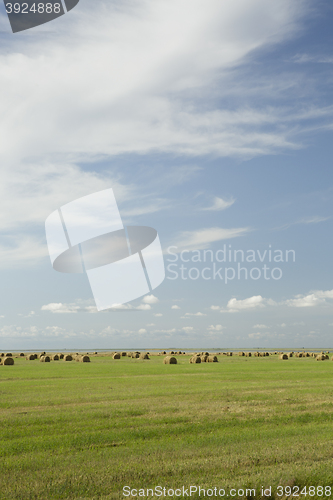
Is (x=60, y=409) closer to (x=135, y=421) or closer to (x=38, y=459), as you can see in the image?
(x=135, y=421)

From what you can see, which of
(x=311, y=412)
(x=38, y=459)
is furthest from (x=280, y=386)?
(x=38, y=459)

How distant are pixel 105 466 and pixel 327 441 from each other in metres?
6.48

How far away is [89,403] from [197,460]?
973 cm

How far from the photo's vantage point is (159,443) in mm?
11672

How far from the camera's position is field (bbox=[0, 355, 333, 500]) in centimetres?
863

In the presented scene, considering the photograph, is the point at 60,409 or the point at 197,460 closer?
the point at 197,460

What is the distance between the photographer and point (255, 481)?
338 inches

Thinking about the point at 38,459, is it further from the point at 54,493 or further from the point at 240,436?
the point at 240,436

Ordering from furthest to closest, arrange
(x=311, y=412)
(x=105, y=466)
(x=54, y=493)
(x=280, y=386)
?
1. (x=280, y=386)
2. (x=311, y=412)
3. (x=105, y=466)
4. (x=54, y=493)

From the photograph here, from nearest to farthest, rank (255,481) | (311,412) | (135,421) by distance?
(255,481) < (135,421) < (311,412)

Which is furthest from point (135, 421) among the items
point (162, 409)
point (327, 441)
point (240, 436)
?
point (327, 441)

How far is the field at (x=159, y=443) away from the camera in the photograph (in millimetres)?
8633

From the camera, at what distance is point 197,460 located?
10.0 meters

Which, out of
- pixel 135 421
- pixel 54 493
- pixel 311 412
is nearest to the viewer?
pixel 54 493
